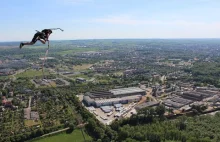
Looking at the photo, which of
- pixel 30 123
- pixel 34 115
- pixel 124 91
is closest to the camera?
pixel 30 123

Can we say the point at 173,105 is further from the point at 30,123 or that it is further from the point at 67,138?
the point at 30,123

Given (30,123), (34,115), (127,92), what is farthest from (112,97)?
(30,123)

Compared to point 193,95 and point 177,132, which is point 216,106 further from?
point 177,132

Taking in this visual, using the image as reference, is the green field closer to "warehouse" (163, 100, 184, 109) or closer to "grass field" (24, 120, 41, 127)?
"grass field" (24, 120, 41, 127)

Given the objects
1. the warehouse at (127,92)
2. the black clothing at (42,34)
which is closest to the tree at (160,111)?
the warehouse at (127,92)

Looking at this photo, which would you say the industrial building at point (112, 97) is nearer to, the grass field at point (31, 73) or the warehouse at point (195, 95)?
the warehouse at point (195, 95)

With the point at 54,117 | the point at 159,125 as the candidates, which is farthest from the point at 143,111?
the point at 54,117

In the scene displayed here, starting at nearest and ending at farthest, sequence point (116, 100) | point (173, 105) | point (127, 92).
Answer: point (173, 105) → point (116, 100) → point (127, 92)

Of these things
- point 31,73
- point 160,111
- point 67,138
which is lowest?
point 67,138
